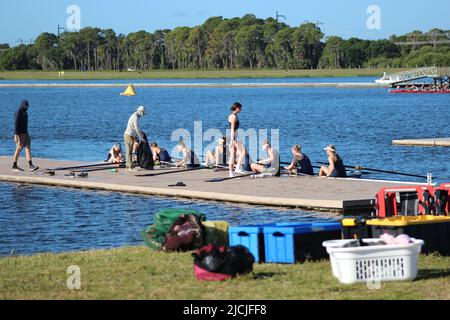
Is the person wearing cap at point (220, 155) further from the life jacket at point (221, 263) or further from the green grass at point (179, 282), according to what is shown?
the life jacket at point (221, 263)

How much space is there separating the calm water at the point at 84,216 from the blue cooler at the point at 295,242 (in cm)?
565

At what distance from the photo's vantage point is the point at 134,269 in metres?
13.6

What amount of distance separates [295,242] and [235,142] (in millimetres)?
12260

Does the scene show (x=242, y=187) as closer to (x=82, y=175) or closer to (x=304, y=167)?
(x=304, y=167)

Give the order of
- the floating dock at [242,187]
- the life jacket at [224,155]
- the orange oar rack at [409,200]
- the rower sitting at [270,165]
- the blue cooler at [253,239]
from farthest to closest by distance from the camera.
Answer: the life jacket at [224,155]
the rower sitting at [270,165]
the floating dock at [242,187]
the orange oar rack at [409,200]
the blue cooler at [253,239]

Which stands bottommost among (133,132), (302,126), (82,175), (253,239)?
(302,126)

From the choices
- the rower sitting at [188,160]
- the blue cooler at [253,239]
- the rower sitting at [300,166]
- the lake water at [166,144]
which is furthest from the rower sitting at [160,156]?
the blue cooler at [253,239]

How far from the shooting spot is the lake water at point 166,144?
847 inches

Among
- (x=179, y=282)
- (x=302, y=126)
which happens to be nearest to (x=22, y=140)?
(x=179, y=282)

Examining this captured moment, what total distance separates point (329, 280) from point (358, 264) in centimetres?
53

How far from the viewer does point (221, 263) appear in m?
12.4

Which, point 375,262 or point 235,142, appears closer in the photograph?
point 375,262

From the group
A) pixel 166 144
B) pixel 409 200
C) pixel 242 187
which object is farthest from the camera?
pixel 166 144

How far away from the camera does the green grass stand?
11617 millimetres
